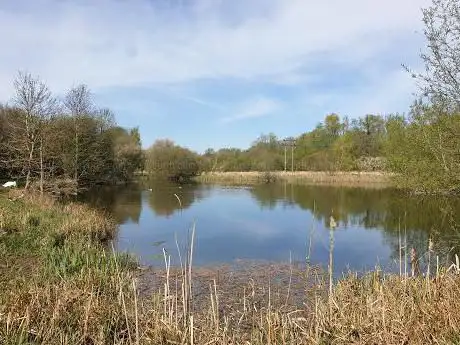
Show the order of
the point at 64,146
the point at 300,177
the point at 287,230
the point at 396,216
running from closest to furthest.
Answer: the point at 287,230 < the point at 396,216 < the point at 64,146 < the point at 300,177

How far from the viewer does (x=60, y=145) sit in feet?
106

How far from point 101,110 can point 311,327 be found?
41.8 metres

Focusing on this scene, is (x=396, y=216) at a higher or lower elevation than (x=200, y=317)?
lower

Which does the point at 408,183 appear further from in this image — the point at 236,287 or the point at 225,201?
the point at 225,201

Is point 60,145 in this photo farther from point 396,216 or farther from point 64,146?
point 396,216

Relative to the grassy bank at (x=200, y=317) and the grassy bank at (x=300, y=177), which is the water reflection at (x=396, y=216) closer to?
the grassy bank at (x=200, y=317)

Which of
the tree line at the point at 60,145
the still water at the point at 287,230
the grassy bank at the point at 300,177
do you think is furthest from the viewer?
the grassy bank at the point at 300,177

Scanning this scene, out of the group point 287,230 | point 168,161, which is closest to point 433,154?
point 287,230

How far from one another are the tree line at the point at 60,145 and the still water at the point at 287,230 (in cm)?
504

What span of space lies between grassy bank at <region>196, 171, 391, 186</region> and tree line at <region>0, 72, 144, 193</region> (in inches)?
604

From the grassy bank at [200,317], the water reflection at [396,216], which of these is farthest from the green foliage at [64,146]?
the grassy bank at [200,317]

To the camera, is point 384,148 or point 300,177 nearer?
point 384,148

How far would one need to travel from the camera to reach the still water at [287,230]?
44.7 feet

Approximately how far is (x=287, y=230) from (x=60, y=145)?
65.2 feet
